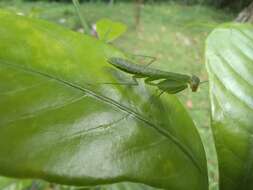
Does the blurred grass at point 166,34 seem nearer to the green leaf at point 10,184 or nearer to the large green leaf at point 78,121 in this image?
the green leaf at point 10,184

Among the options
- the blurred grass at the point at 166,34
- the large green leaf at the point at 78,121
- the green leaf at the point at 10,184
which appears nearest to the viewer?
the large green leaf at the point at 78,121

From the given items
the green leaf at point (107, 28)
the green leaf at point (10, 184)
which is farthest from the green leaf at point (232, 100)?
the green leaf at point (10, 184)

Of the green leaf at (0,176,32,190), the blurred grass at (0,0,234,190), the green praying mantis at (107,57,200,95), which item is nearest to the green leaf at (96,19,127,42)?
the green praying mantis at (107,57,200,95)

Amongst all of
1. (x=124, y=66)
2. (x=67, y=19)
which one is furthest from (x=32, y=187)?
(x=67, y=19)

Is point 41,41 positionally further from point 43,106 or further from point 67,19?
point 67,19

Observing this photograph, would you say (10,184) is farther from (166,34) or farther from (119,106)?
(166,34)

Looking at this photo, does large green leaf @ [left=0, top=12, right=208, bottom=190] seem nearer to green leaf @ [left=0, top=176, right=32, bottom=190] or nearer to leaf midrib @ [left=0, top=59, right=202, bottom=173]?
leaf midrib @ [left=0, top=59, right=202, bottom=173]

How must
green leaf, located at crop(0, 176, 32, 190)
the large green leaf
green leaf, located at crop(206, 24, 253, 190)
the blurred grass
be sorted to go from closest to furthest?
the large green leaf
green leaf, located at crop(206, 24, 253, 190)
green leaf, located at crop(0, 176, 32, 190)
the blurred grass
